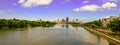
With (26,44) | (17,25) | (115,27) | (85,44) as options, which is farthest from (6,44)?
(17,25)

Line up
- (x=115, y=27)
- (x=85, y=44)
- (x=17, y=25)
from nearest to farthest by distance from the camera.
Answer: (x=85, y=44) → (x=115, y=27) → (x=17, y=25)

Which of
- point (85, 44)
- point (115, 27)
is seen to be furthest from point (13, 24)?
point (85, 44)

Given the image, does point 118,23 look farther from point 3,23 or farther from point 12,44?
point 3,23

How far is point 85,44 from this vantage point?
30172 millimetres

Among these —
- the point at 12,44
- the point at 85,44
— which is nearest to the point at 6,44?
the point at 12,44

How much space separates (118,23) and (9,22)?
49762mm

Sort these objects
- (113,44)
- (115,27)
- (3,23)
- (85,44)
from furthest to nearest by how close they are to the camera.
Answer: (3,23)
(115,27)
(85,44)
(113,44)

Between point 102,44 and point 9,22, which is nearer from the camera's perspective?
point 102,44

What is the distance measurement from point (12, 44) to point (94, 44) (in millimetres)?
13121

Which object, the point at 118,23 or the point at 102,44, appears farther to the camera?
the point at 118,23

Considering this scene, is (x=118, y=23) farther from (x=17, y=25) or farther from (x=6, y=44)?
(x=17, y=25)

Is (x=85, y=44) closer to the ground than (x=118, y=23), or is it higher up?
closer to the ground

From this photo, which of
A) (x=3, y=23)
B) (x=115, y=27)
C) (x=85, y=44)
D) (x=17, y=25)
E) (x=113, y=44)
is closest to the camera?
(x=113, y=44)

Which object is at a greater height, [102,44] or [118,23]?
[118,23]
